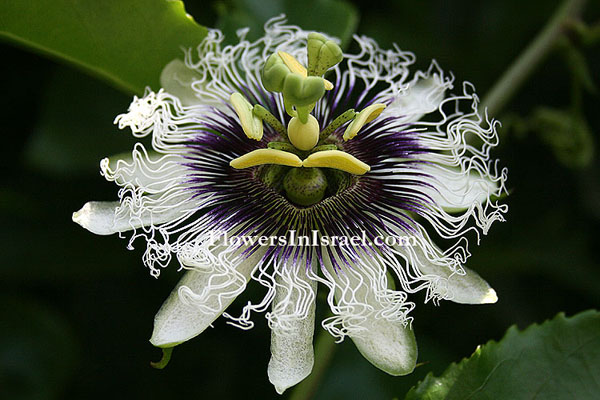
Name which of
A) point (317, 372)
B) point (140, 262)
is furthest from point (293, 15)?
point (317, 372)

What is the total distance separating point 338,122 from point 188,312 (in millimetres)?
498

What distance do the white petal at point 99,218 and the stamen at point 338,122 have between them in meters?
0.47

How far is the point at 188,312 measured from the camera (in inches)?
48.3

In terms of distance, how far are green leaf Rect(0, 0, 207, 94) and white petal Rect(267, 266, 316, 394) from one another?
22.0 inches

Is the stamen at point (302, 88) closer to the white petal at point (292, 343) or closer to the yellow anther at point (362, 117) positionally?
the yellow anther at point (362, 117)

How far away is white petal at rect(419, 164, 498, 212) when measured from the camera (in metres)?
1.36

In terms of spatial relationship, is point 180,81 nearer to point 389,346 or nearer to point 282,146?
point 282,146

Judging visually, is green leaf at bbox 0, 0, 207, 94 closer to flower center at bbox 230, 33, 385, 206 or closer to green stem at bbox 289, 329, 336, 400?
flower center at bbox 230, 33, 385, 206

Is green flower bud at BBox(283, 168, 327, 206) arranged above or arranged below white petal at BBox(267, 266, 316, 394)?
above

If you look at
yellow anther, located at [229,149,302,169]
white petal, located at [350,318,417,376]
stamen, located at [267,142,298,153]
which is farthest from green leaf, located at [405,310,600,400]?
stamen, located at [267,142,298,153]
